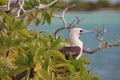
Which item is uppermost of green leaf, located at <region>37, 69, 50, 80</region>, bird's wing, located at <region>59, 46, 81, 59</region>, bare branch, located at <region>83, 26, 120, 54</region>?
green leaf, located at <region>37, 69, 50, 80</region>

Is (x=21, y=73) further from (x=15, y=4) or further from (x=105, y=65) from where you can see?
(x=105, y=65)

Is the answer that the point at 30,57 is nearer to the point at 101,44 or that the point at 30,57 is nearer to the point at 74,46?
the point at 74,46

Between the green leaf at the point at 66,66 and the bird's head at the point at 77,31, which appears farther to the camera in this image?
the bird's head at the point at 77,31

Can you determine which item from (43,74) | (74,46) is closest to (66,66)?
(43,74)

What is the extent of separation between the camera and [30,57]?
3314 millimetres

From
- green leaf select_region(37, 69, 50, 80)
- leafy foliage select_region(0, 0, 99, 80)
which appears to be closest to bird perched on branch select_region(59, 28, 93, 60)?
leafy foliage select_region(0, 0, 99, 80)

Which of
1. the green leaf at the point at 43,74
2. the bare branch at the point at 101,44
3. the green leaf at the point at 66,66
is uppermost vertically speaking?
the green leaf at the point at 43,74

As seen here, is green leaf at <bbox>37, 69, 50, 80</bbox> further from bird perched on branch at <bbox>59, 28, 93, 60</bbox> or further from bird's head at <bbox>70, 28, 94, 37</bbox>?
bird's head at <bbox>70, 28, 94, 37</bbox>

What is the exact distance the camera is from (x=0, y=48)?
342 cm

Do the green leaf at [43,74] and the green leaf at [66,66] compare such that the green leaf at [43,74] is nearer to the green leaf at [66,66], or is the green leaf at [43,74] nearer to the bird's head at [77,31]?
the green leaf at [66,66]

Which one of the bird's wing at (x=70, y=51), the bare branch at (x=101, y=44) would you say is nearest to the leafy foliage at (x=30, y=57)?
the bird's wing at (x=70, y=51)

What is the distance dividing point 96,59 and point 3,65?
1965 centimetres

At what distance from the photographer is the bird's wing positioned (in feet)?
13.1

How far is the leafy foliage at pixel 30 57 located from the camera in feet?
10.8
